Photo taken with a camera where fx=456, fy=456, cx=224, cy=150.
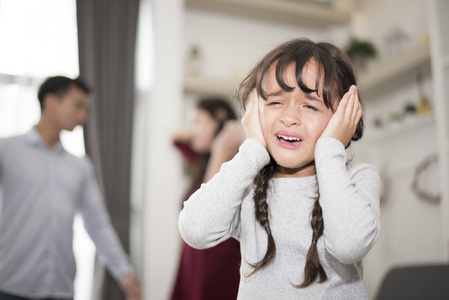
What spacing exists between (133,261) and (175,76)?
62.3 inches

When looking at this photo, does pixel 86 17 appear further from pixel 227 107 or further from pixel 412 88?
pixel 412 88

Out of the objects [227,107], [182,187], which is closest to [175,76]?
[182,187]

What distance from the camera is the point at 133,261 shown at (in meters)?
3.76

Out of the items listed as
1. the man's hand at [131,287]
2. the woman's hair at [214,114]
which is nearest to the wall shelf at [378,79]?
the woman's hair at [214,114]

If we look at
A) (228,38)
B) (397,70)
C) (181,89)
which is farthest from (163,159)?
(397,70)

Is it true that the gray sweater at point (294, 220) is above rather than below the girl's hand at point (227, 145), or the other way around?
above

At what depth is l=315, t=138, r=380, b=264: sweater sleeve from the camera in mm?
802

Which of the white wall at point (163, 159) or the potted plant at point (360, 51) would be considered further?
the potted plant at point (360, 51)

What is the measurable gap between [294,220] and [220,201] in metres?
0.15

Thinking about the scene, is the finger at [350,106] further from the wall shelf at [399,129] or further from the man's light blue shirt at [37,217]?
the wall shelf at [399,129]

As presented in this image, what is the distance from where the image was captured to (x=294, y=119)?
916 mm

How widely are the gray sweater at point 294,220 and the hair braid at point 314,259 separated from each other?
0.04 ft

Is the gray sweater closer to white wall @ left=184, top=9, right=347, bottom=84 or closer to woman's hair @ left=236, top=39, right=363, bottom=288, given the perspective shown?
woman's hair @ left=236, top=39, right=363, bottom=288

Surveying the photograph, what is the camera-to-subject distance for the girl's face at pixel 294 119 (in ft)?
3.03
